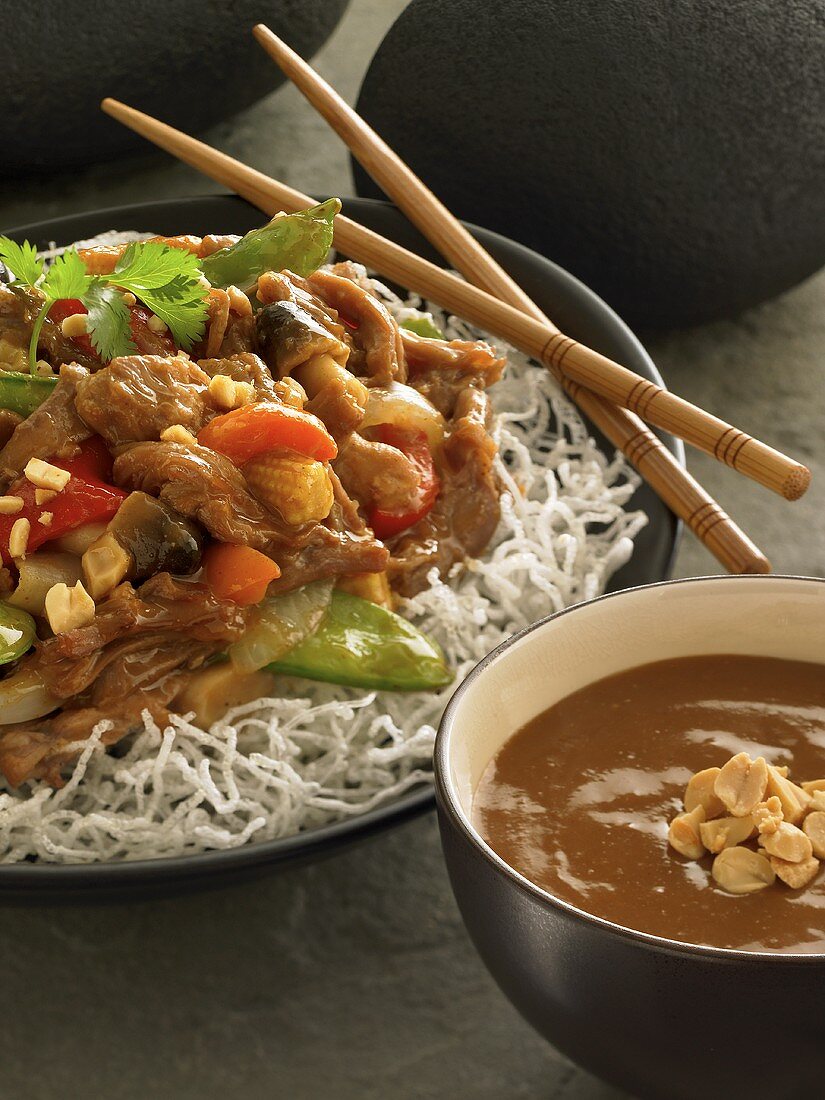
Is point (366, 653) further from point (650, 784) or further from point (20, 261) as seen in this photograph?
point (20, 261)

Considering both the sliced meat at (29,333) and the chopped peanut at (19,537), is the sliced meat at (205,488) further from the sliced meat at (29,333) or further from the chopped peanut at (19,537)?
the sliced meat at (29,333)

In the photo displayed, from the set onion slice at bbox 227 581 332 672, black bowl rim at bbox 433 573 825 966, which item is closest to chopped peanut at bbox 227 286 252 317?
onion slice at bbox 227 581 332 672

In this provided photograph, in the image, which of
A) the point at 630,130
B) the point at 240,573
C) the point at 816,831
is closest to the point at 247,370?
the point at 240,573

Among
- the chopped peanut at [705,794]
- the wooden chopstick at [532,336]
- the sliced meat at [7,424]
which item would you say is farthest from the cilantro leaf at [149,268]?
the chopped peanut at [705,794]

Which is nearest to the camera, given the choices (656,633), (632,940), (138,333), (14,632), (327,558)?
(632,940)

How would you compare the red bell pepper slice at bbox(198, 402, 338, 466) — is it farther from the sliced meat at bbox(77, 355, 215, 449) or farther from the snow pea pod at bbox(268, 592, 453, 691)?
the snow pea pod at bbox(268, 592, 453, 691)
